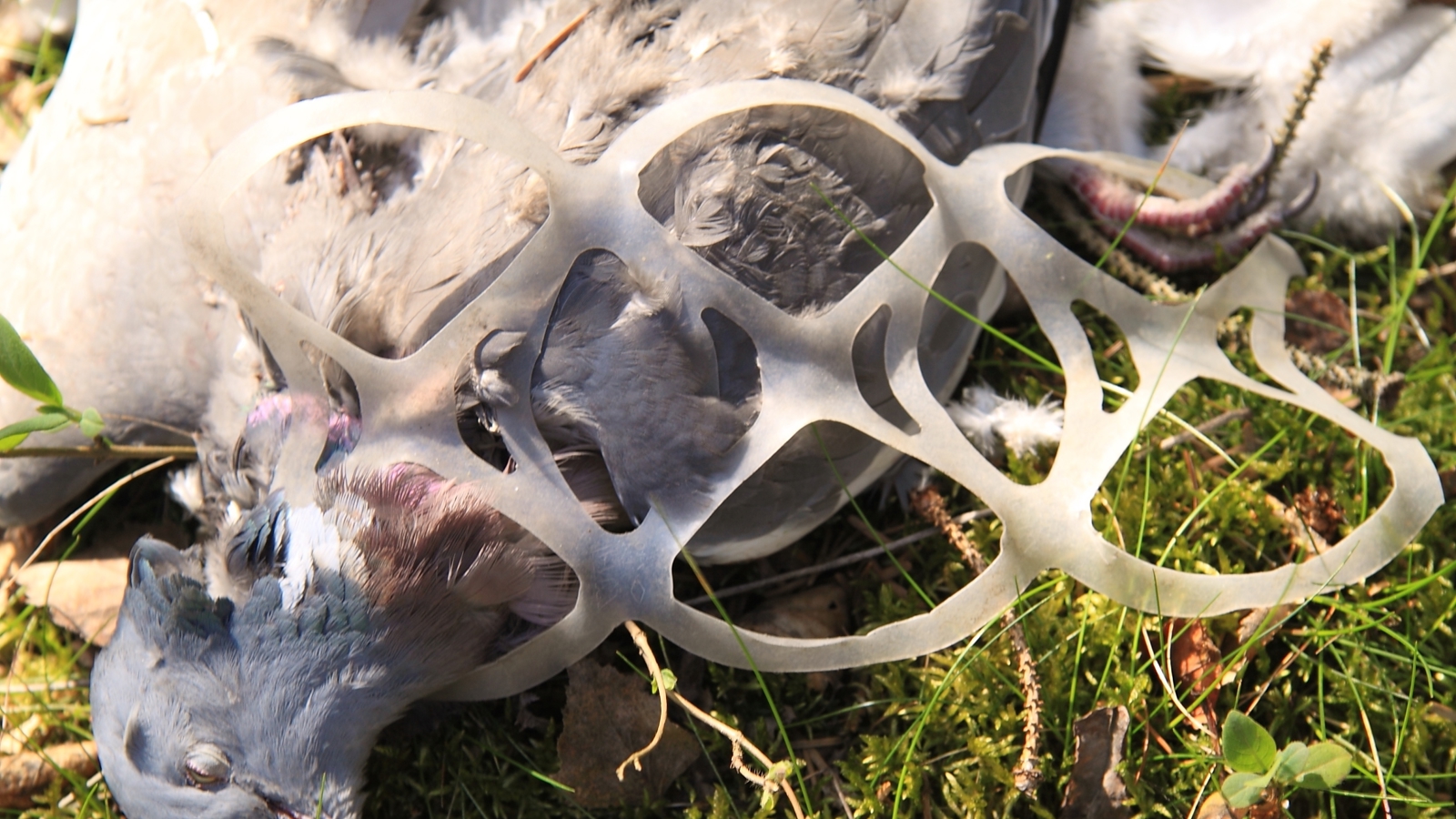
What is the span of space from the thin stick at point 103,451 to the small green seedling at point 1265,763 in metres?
1.92

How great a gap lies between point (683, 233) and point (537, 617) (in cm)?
68

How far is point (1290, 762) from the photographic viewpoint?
5.49ft

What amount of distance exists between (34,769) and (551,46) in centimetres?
177

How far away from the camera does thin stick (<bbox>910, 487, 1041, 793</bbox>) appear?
1.77 metres

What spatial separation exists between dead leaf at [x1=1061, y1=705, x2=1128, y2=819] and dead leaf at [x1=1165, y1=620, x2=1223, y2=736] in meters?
0.15

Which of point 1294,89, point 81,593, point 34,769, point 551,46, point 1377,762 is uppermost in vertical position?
point 551,46

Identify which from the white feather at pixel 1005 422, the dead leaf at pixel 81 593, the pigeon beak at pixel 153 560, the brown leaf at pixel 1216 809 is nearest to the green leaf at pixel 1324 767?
the brown leaf at pixel 1216 809

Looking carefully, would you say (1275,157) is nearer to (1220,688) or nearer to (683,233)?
(1220,688)

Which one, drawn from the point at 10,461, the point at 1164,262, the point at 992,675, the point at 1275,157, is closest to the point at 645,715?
the point at 992,675

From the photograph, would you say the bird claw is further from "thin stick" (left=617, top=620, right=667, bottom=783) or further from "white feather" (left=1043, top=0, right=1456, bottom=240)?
"thin stick" (left=617, top=620, right=667, bottom=783)

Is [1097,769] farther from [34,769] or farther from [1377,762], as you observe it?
[34,769]

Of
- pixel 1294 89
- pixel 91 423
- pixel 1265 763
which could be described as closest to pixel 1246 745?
pixel 1265 763

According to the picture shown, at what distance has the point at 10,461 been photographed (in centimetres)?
189

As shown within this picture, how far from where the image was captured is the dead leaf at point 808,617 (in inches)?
77.2
